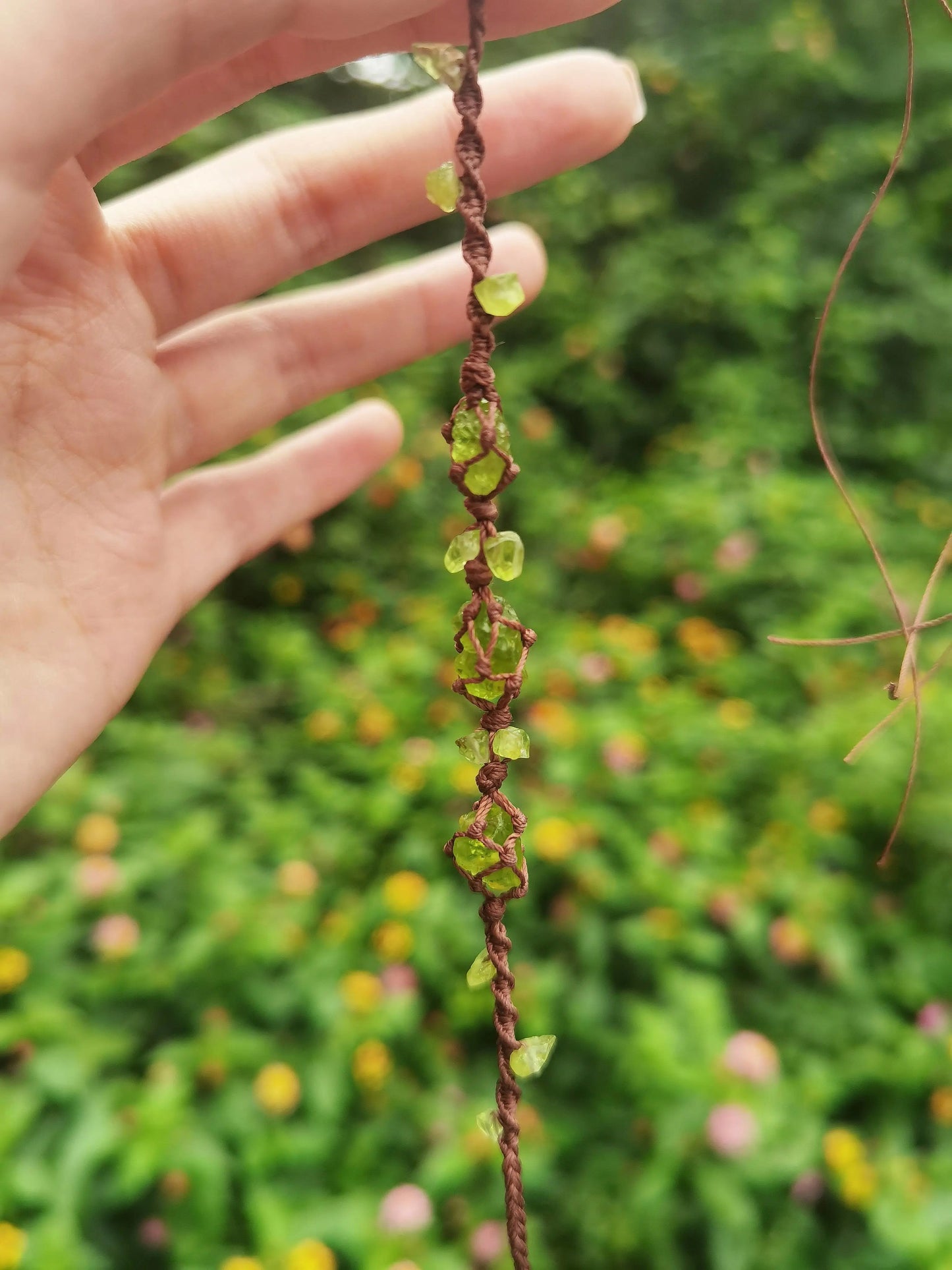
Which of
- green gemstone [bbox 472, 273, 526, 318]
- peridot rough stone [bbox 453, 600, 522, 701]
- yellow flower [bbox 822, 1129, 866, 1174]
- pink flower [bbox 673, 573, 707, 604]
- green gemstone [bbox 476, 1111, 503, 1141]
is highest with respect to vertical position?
green gemstone [bbox 472, 273, 526, 318]

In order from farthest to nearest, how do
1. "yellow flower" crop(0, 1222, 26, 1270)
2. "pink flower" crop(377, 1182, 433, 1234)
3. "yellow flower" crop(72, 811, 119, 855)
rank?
"yellow flower" crop(72, 811, 119, 855) < "pink flower" crop(377, 1182, 433, 1234) < "yellow flower" crop(0, 1222, 26, 1270)

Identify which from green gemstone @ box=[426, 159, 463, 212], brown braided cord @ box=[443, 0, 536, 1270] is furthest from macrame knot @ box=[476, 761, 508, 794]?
green gemstone @ box=[426, 159, 463, 212]

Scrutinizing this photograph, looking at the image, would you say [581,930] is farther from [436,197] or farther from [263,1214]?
[436,197]

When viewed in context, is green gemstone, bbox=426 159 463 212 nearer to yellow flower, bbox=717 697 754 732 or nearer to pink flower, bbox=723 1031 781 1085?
pink flower, bbox=723 1031 781 1085

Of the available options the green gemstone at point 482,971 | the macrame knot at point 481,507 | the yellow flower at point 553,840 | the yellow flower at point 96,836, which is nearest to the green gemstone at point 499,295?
the macrame knot at point 481,507

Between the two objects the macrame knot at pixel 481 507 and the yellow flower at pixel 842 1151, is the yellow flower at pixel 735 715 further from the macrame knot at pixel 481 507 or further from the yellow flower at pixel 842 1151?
the macrame knot at pixel 481 507

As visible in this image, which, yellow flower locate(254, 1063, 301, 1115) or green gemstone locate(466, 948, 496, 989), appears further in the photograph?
yellow flower locate(254, 1063, 301, 1115)

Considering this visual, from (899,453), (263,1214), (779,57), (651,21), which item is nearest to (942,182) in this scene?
(779,57)

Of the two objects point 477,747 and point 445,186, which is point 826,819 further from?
point 445,186
